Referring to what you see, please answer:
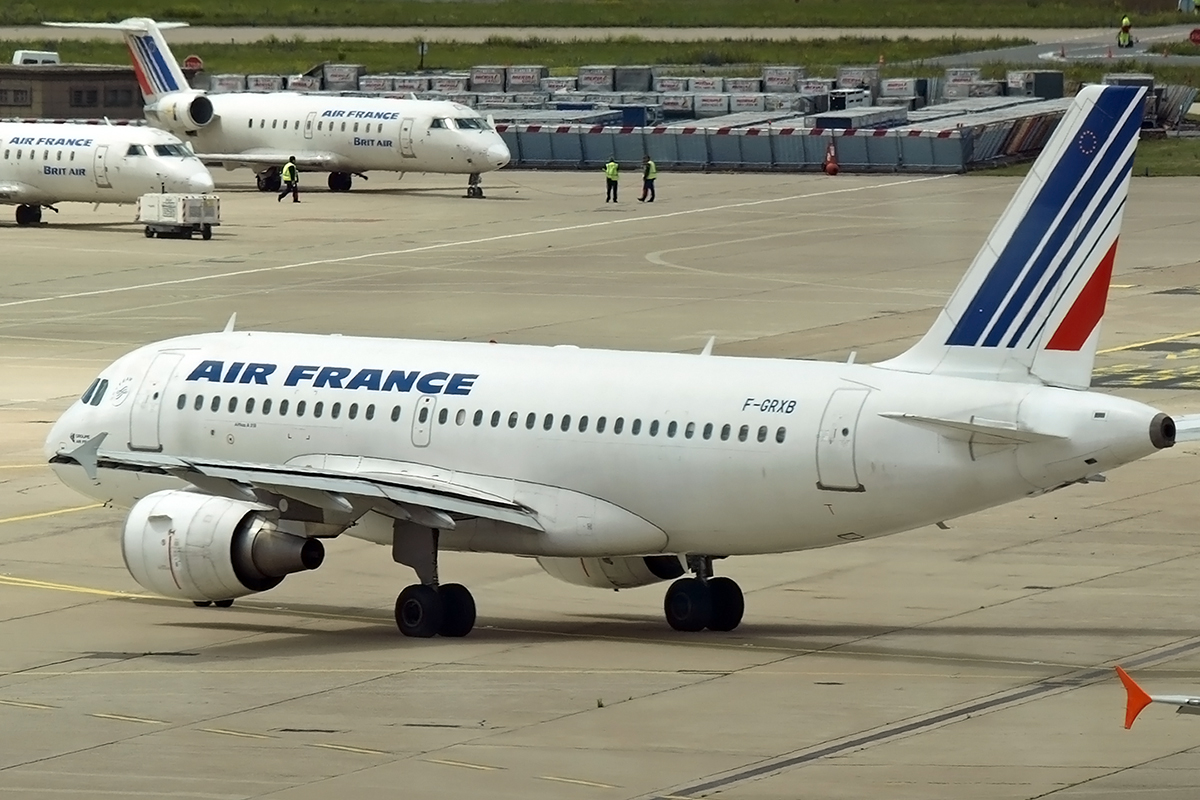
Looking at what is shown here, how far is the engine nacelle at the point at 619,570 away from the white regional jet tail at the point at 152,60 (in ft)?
264

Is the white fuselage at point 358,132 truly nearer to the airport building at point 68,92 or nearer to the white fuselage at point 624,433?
the airport building at point 68,92

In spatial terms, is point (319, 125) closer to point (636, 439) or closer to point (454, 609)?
point (454, 609)

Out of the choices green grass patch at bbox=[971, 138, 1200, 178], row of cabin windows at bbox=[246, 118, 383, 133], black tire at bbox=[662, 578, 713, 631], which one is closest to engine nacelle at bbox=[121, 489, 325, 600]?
black tire at bbox=[662, 578, 713, 631]

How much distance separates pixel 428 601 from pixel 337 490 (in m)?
2.13

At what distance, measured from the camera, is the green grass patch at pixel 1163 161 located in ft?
344

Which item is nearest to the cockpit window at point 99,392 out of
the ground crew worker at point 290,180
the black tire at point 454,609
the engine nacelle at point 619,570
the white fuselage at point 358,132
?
the black tire at point 454,609

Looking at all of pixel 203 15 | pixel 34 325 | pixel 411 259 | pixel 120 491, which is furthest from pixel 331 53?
pixel 120 491

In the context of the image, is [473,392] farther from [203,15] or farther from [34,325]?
[203,15]

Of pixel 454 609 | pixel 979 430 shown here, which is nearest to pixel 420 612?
pixel 454 609

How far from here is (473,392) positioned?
113 ft

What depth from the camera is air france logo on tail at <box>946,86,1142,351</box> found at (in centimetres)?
3148

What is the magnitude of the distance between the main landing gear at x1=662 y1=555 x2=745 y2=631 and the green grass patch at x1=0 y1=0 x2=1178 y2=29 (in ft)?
504

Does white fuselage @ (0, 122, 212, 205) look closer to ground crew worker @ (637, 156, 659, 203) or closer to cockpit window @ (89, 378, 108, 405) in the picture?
ground crew worker @ (637, 156, 659, 203)

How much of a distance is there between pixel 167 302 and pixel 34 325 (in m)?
5.11
